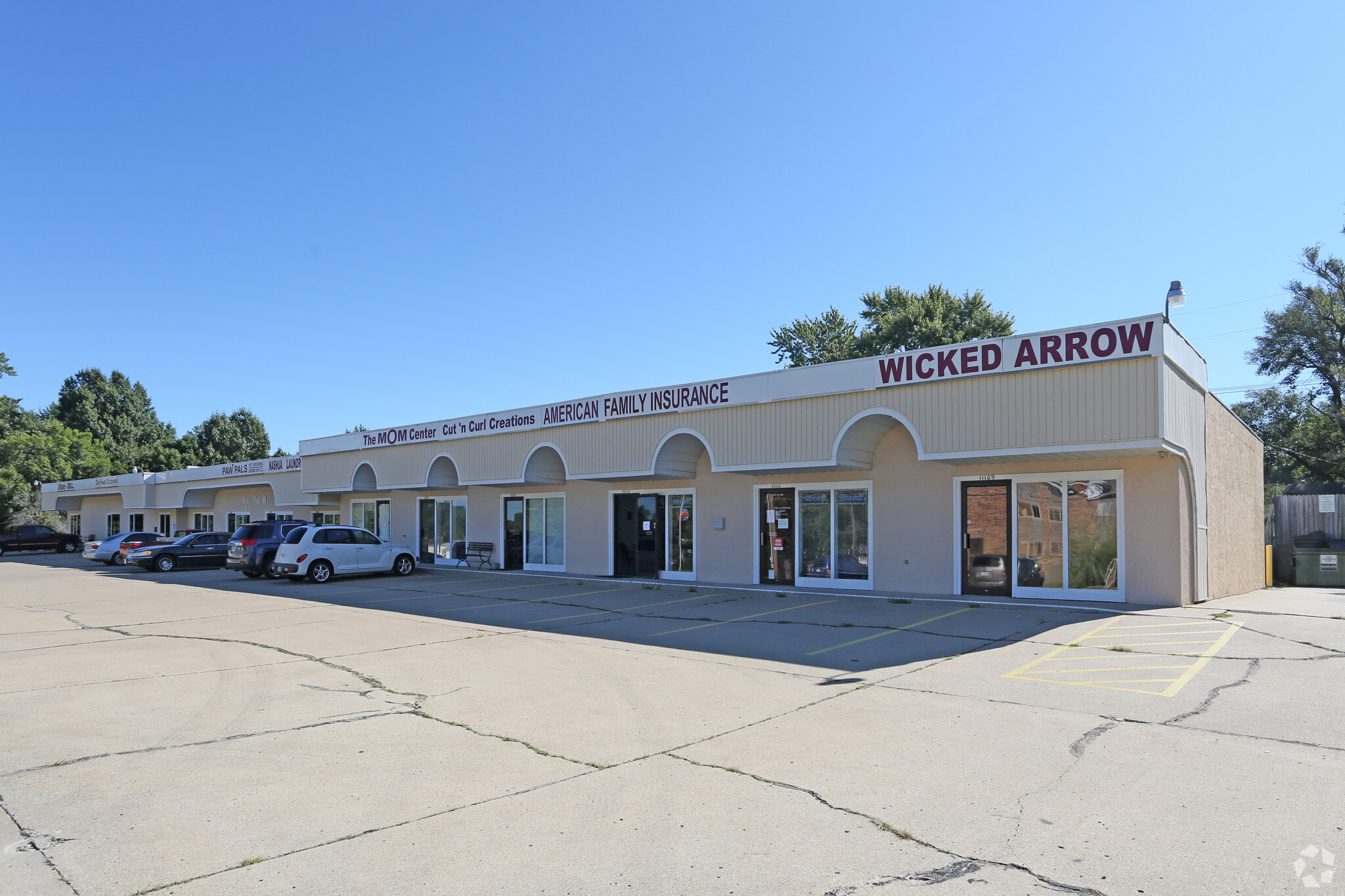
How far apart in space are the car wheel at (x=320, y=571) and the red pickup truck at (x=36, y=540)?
1184 inches

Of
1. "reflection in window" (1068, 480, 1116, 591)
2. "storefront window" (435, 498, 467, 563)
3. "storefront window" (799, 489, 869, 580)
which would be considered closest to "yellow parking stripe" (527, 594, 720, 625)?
"storefront window" (799, 489, 869, 580)

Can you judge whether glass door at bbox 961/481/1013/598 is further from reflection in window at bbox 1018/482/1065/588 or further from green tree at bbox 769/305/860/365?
green tree at bbox 769/305/860/365

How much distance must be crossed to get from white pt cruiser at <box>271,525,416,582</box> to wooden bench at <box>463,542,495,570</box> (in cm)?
220

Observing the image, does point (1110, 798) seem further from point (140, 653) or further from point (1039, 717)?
point (140, 653)

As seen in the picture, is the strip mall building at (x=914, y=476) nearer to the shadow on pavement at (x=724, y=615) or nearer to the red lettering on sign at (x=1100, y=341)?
the red lettering on sign at (x=1100, y=341)

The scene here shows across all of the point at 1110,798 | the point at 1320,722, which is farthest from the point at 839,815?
the point at 1320,722

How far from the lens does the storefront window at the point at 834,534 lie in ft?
58.7

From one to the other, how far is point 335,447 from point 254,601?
14.9 meters

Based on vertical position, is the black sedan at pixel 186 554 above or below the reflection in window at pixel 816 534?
below

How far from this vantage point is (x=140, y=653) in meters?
11.3

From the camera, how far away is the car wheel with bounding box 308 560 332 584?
76.1 ft

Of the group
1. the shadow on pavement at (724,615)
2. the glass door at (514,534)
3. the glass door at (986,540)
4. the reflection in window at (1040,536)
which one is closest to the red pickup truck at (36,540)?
the shadow on pavement at (724,615)

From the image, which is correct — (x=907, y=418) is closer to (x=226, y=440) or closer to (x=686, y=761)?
(x=686, y=761)

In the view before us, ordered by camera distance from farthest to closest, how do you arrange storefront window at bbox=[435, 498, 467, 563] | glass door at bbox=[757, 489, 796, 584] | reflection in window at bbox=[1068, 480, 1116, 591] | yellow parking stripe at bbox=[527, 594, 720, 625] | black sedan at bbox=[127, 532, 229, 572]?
black sedan at bbox=[127, 532, 229, 572], storefront window at bbox=[435, 498, 467, 563], glass door at bbox=[757, 489, 796, 584], reflection in window at bbox=[1068, 480, 1116, 591], yellow parking stripe at bbox=[527, 594, 720, 625]
